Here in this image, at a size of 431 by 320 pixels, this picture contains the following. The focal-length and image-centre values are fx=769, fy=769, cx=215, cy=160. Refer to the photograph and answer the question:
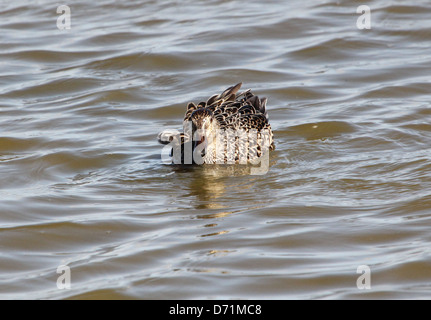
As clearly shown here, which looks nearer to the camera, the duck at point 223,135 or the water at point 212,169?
the water at point 212,169

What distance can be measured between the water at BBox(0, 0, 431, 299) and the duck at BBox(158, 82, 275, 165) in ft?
0.80

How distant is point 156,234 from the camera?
6.23 metres

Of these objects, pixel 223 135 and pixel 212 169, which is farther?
pixel 223 135

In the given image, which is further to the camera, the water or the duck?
the duck

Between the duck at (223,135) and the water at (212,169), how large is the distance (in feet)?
0.80

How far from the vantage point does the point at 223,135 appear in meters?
8.34

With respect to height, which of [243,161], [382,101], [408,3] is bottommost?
[243,161]

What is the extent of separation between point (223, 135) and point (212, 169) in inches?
16.6

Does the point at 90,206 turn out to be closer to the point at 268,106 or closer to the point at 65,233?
the point at 65,233

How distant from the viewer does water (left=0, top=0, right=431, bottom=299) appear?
5.56 meters

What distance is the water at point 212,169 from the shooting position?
556 centimetres
